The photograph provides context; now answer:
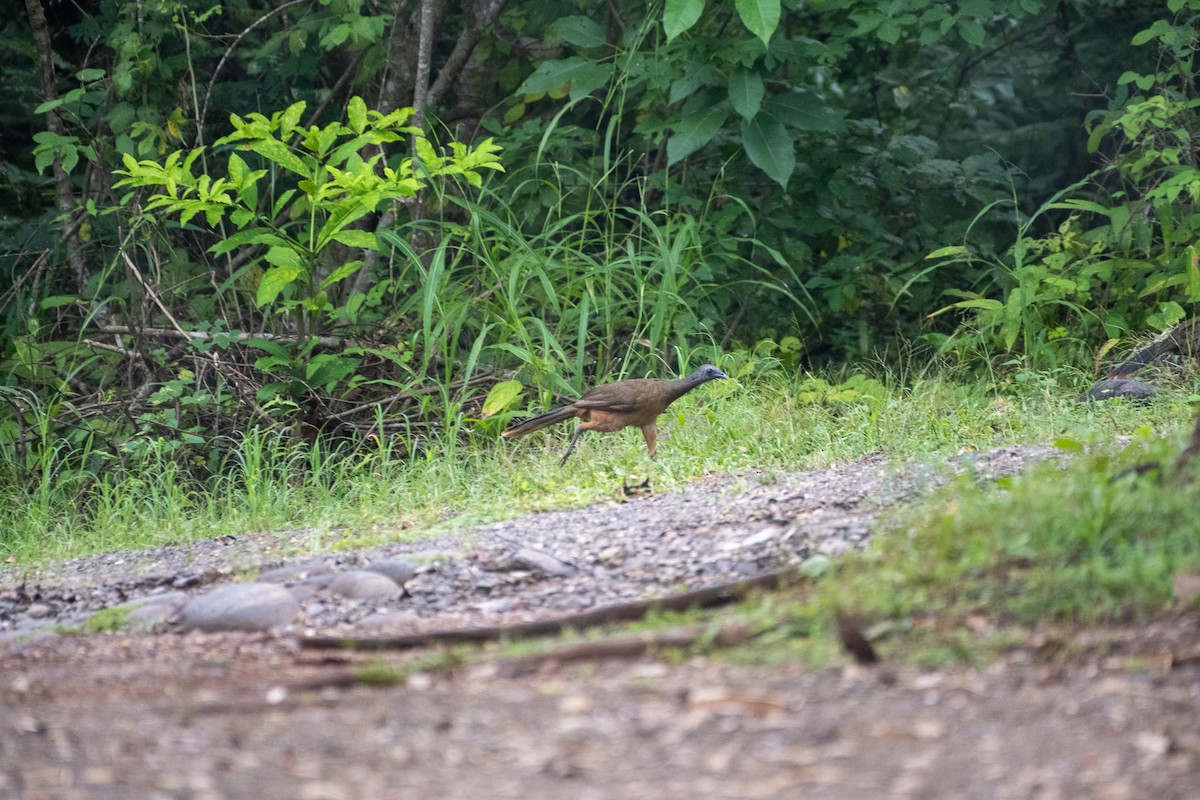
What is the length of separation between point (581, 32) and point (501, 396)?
8.25 ft

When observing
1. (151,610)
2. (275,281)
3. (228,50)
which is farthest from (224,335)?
(151,610)

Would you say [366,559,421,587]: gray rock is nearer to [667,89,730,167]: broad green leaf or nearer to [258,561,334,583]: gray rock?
[258,561,334,583]: gray rock

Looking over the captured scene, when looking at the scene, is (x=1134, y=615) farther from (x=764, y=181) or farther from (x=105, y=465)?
(x=764, y=181)

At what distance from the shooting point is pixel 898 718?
95.8 inches

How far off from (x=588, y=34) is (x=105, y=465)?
374 centimetres

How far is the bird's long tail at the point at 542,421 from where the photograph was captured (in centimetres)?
623

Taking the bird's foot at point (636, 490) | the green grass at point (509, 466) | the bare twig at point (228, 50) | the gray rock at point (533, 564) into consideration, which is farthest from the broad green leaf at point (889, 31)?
the gray rock at point (533, 564)

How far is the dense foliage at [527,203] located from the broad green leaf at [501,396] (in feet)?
0.04

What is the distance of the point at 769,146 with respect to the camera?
298 inches

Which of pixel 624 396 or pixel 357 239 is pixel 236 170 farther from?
pixel 624 396

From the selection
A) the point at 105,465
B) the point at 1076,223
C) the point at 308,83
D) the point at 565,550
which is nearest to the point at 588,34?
the point at 308,83

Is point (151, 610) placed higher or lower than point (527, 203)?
lower

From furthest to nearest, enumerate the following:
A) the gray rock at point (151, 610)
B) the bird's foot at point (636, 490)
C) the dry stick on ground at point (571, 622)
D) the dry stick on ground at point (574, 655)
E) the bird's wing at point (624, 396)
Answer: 1. the bird's wing at point (624, 396)
2. the bird's foot at point (636, 490)
3. the gray rock at point (151, 610)
4. the dry stick on ground at point (571, 622)
5. the dry stick on ground at point (574, 655)

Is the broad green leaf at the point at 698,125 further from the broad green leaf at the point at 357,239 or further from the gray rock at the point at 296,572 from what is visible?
the gray rock at the point at 296,572
